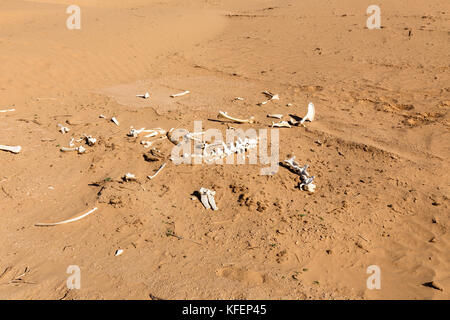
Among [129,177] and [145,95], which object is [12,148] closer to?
[129,177]

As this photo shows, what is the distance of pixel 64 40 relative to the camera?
9.94 meters

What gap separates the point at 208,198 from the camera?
420 centimetres

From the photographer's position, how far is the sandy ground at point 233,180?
3316mm

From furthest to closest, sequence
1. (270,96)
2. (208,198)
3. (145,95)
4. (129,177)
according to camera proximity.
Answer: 1. (145,95)
2. (270,96)
3. (129,177)
4. (208,198)

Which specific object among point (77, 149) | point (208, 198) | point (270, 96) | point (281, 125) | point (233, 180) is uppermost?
point (270, 96)

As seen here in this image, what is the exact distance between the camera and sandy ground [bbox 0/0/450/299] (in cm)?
332

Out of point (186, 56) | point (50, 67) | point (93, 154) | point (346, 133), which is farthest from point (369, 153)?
point (50, 67)

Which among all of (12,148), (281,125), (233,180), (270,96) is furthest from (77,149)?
(270,96)

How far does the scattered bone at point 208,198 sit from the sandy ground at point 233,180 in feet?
0.29

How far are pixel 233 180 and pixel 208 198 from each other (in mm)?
461

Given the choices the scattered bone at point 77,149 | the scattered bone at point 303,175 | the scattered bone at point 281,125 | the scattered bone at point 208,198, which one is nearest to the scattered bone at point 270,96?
the scattered bone at point 281,125

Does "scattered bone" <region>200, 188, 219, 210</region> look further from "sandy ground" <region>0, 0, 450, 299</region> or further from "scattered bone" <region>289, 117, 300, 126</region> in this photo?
"scattered bone" <region>289, 117, 300, 126</region>

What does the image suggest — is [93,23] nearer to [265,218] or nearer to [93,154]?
[93,154]

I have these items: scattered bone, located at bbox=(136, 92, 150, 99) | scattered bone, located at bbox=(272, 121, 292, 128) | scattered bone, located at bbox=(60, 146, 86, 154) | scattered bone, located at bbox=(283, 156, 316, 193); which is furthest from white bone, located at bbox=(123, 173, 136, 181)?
scattered bone, located at bbox=(136, 92, 150, 99)
